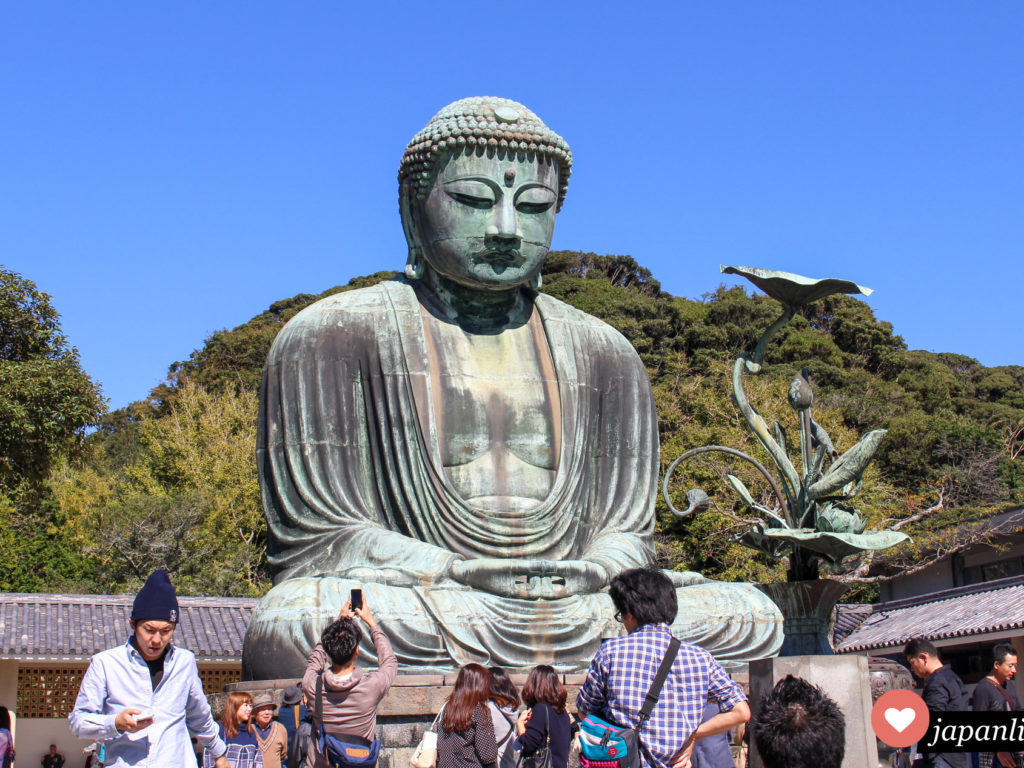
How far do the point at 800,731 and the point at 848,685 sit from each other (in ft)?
8.07

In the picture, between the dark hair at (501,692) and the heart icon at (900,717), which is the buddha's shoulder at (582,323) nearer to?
the dark hair at (501,692)

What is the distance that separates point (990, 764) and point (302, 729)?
11.0 feet

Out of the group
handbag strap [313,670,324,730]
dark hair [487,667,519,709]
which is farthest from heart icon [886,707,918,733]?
handbag strap [313,670,324,730]

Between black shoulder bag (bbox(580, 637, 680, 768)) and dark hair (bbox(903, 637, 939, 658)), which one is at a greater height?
dark hair (bbox(903, 637, 939, 658))

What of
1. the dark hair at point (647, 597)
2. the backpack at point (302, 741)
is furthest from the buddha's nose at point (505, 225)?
the dark hair at point (647, 597)

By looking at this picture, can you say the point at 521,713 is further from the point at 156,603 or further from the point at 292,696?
the point at 156,603

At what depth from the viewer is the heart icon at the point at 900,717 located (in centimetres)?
469

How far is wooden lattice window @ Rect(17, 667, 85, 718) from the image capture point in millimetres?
18594

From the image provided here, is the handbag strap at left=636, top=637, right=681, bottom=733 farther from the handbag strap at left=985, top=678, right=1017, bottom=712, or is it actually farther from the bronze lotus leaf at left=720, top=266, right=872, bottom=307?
the bronze lotus leaf at left=720, top=266, right=872, bottom=307

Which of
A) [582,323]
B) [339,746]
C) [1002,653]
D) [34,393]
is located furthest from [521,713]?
[34,393]

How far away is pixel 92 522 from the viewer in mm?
25875

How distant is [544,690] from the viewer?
495 cm

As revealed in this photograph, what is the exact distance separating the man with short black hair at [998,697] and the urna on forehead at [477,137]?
4.42 m

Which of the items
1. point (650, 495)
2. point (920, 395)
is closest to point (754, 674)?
point (650, 495)
